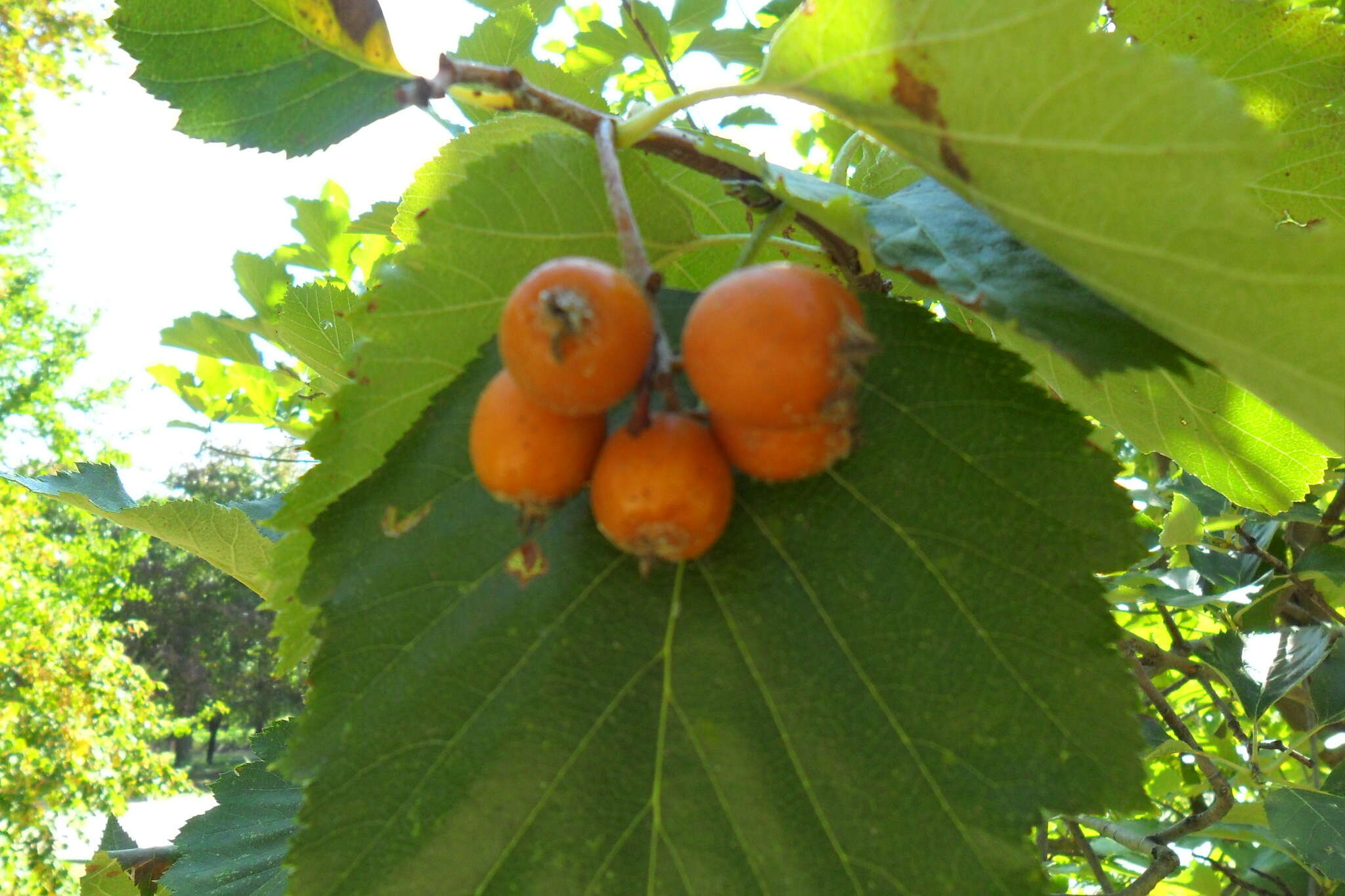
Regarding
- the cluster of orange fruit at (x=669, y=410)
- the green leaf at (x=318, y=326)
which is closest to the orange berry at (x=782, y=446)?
the cluster of orange fruit at (x=669, y=410)

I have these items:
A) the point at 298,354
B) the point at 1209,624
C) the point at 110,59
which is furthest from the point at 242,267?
the point at 110,59

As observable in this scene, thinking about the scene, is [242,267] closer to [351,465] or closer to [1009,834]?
[351,465]

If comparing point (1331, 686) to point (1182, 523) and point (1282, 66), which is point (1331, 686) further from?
point (1282, 66)

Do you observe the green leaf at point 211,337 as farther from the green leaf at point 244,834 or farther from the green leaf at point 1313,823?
the green leaf at point 1313,823

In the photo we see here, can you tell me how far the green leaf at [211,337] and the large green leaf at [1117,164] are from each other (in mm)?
3477

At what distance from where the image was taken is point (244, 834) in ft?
7.82

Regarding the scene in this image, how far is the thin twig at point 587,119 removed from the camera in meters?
1.18

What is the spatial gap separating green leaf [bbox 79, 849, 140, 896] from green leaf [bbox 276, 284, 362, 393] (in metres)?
1.45

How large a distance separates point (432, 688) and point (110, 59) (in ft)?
66.3

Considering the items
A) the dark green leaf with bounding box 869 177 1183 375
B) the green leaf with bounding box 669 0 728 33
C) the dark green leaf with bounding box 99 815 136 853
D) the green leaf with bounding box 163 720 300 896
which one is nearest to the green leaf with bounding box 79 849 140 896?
the green leaf with bounding box 163 720 300 896

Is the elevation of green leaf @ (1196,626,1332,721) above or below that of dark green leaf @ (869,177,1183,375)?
below

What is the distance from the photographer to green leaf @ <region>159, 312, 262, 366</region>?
3.84 m

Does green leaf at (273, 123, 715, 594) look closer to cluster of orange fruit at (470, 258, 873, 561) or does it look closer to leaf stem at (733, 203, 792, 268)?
leaf stem at (733, 203, 792, 268)

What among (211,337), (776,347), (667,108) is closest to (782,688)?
(776,347)
